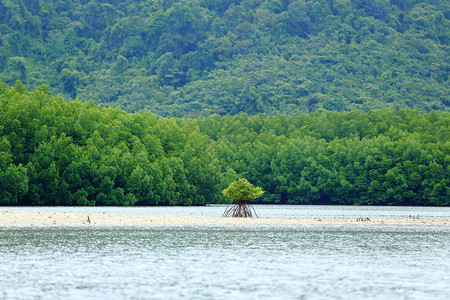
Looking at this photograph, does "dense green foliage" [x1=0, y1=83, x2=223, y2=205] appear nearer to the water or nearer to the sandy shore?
the sandy shore

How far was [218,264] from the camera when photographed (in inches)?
1238

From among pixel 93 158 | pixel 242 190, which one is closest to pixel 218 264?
pixel 242 190

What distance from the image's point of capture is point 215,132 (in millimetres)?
144500

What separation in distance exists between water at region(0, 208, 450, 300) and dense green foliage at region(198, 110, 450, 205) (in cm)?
6112

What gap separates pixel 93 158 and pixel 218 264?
56173 millimetres

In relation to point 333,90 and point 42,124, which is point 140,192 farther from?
point 333,90

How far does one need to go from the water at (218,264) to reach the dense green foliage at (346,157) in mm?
61124

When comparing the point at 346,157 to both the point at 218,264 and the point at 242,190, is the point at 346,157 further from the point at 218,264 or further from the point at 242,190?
the point at 218,264

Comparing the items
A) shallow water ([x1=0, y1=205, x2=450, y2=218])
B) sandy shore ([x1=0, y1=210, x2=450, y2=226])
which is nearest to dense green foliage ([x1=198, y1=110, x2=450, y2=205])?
shallow water ([x1=0, y1=205, x2=450, y2=218])

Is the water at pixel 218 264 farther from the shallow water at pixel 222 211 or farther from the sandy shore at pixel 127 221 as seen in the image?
the shallow water at pixel 222 211

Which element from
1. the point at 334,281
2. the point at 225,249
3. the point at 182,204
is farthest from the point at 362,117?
the point at 334,281

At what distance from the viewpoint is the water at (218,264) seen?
24.7 metres

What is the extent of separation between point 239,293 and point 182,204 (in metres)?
75.1

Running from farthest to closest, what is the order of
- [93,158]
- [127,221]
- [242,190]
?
[93,158] → [242,190] → [127,221]
